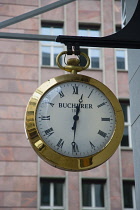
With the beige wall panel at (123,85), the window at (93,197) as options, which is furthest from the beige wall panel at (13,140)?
the beige wall panel at (123,85)

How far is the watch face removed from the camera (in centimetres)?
429

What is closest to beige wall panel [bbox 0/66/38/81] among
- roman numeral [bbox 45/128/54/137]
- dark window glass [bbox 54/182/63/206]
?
dark window glass [bbox 54/182/63/206]

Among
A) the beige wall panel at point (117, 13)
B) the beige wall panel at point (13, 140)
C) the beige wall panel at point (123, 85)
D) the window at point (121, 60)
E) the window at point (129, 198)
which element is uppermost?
the beige wall panel at point (117, 13)

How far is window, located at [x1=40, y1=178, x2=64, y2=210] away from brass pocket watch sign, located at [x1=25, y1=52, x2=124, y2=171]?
664 inches

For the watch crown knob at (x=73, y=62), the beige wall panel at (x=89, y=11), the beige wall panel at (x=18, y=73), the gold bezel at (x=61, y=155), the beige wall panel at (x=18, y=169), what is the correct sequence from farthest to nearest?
the beige wall panel at (x=89, y=11)
the beige wall panel at (x=18, y=73)
the beige wall panel at (x=18, y=169)
the watch crown knob at (x=73, y=62)
the gold bezel at (x=61, y=155)

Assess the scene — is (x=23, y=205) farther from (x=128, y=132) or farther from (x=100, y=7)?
(x=100, y=7)

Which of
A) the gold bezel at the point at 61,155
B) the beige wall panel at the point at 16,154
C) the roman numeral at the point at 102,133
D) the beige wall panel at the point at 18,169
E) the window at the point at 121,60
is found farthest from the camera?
the window at the point at 121,60

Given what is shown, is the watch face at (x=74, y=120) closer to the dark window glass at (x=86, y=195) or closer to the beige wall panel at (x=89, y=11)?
the dark window glass at (x=86, y=195)

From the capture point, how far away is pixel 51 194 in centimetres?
2117

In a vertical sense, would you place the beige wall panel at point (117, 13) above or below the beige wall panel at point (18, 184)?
above

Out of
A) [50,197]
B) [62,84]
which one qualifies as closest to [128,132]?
[50,197]

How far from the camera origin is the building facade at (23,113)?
826 inches

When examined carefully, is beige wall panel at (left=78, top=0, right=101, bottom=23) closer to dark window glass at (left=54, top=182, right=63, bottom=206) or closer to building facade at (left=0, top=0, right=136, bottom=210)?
building facade at (left=0, top=0, right=136, bottom=210)

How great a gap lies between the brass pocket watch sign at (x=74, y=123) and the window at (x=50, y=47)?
18919mm
